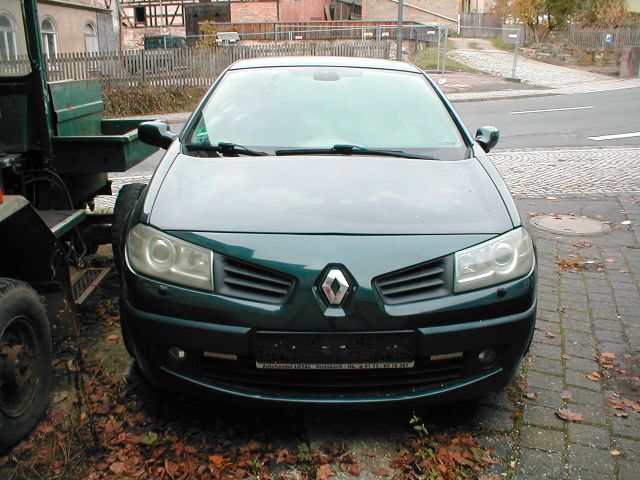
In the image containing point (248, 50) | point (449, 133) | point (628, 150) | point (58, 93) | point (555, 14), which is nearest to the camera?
point (449, 133)

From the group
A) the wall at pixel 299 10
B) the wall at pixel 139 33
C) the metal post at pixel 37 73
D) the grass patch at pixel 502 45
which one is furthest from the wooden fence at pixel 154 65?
the grass patch at pixel 502 45

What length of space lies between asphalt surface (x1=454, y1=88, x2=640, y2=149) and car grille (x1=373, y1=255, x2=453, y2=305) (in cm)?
950

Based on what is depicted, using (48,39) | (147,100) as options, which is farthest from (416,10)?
(48,39)

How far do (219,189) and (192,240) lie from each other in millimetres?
447

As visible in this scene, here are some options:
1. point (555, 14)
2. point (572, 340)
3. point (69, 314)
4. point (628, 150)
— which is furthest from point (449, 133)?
point (555, 14)

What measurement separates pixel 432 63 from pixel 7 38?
1164 inches

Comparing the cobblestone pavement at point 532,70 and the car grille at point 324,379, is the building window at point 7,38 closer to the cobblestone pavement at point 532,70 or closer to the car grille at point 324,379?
the car grille at point 324,379

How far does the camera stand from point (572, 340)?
13.6 ft

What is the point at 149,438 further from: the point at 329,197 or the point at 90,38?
the point at 90,38

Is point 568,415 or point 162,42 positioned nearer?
point 568,415

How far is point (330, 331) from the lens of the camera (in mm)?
2729

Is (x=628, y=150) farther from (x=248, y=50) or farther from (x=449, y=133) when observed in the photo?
(x=248, y=50)

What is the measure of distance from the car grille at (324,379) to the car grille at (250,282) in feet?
0.95

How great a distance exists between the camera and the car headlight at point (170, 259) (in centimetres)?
282
